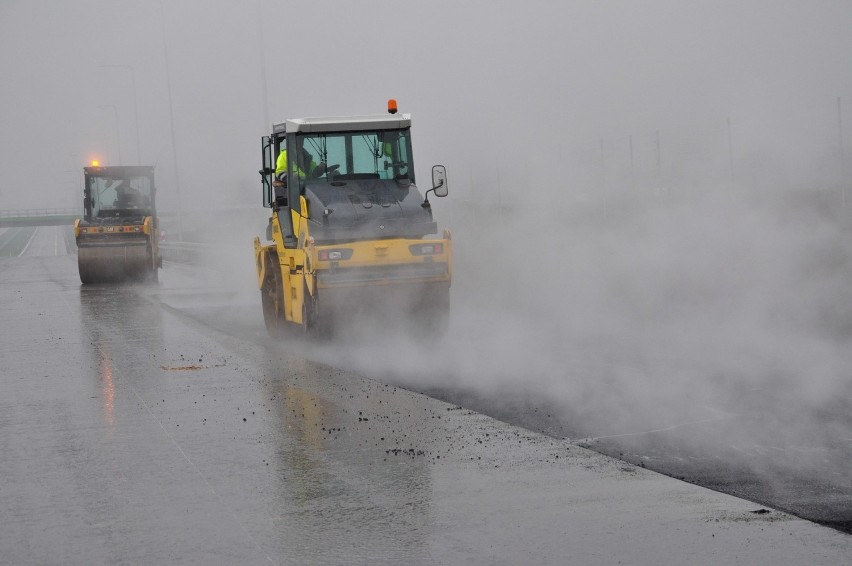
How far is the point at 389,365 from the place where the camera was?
12.3m

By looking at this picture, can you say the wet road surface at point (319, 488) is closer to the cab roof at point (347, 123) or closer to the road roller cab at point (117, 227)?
the cab roof at point (347, 123)

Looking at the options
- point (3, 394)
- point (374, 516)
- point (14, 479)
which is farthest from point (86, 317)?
point (374, 516)

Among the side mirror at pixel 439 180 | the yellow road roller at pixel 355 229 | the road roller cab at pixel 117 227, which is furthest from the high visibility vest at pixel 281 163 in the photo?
the road roller cab at pixel 117 227

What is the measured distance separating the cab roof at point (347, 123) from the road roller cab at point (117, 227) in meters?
15.2

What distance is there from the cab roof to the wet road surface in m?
3.63

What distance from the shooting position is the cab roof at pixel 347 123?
1429 centimetres

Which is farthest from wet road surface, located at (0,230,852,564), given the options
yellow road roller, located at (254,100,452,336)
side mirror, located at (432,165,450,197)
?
side mirror, located at (432,165,450,197)

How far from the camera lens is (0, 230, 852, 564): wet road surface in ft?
18.2

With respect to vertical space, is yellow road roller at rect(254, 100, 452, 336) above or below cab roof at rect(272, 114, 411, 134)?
below

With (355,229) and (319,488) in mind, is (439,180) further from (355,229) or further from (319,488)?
(319,488)

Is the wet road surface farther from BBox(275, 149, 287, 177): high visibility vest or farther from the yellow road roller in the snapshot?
BBox(275, 149, 287, 177): high visibility vest

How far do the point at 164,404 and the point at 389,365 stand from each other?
290cm

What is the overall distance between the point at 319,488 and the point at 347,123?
8.19 metres

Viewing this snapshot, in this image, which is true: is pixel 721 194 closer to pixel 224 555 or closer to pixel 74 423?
pixel 74 423
